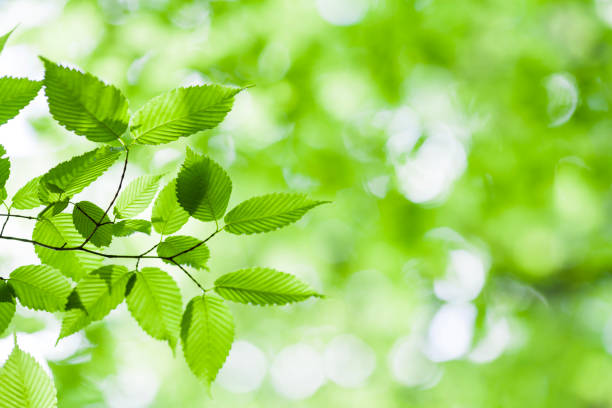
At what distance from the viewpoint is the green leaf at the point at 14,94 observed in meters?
0.51

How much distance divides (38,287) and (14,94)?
0.74ft

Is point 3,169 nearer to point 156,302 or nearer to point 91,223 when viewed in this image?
point 91,223

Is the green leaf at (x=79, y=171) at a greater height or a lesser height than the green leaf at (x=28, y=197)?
greater

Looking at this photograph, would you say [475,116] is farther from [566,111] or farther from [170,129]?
[170,129]

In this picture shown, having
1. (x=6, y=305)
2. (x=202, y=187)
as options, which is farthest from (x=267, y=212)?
(x=6, y=305)

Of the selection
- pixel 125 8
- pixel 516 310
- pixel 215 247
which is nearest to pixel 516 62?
pixel 516 310

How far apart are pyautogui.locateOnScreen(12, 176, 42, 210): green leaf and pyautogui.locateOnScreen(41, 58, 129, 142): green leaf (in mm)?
116

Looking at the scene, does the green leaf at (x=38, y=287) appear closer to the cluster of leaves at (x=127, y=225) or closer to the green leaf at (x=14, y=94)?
the cluster of leaves at (x=127, y=225)

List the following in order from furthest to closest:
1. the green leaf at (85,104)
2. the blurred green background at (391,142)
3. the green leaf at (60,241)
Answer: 1. the blurred green background at (391,142)
2. the green leaf at (60,241)
3. the green leaf at (85,104)

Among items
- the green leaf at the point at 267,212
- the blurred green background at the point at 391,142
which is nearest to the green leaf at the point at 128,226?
the green leaf at the point at 267,212

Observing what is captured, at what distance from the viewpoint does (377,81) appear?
99.7 inches

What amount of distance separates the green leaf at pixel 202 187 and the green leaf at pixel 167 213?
1.7 inches

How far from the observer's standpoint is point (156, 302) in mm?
609

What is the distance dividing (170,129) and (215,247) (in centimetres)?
216
